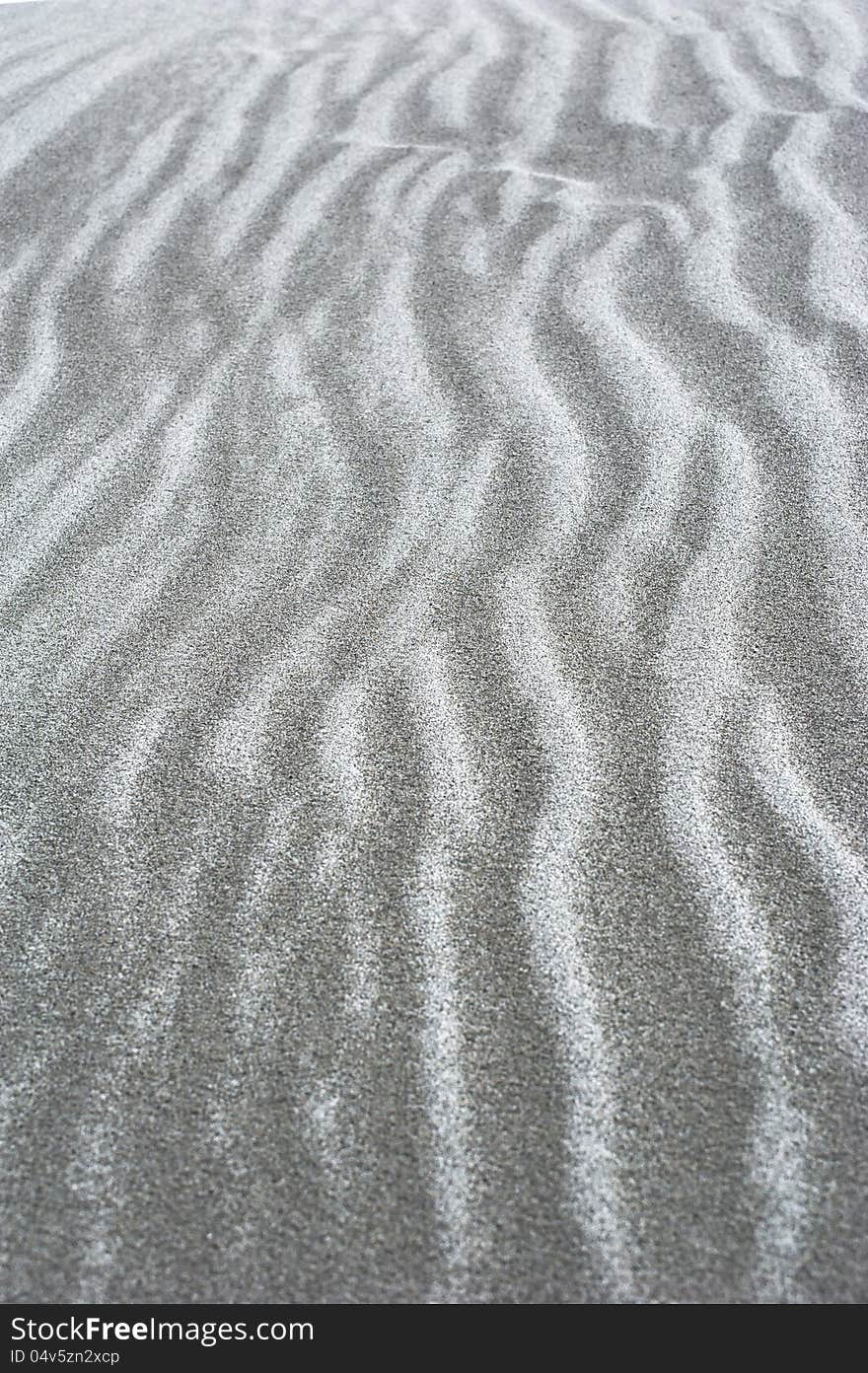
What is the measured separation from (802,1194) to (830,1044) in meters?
0.19

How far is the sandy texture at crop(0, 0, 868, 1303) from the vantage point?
4.04ft

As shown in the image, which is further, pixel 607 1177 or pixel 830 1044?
pixel 830 1044

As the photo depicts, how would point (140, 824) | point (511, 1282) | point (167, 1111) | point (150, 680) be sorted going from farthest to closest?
point (150, 680)
point (140, 824)
point (167, 1111)
point (511, 1282)

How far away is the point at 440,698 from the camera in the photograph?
1796 mm

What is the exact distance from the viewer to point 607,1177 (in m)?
1.22

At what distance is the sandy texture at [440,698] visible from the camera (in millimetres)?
1231

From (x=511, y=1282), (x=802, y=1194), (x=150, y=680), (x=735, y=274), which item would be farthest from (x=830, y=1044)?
(x=735, y=274)

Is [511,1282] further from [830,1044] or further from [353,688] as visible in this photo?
[353,688]

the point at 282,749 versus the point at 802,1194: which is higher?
the point at 282,749

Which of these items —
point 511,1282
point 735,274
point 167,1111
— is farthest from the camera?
point 735,274

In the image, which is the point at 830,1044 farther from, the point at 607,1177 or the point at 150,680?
the point at 150,680

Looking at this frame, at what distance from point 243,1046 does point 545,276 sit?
2.06m
